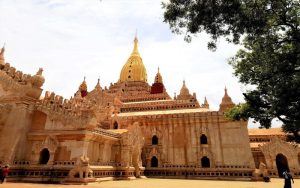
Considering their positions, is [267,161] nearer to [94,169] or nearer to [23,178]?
[94,169]

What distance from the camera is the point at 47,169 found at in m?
19.3

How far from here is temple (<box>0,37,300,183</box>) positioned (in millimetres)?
19703

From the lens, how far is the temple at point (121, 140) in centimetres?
1970

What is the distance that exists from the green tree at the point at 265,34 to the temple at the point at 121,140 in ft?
38.2

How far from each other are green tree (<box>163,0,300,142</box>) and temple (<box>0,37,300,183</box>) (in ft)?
38.2

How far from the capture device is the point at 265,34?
1280cm

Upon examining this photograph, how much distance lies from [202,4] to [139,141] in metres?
19.6

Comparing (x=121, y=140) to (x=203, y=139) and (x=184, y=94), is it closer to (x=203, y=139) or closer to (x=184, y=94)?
(x=203, y=139)

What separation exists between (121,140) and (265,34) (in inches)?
681

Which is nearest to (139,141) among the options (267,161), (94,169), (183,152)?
(183,152)

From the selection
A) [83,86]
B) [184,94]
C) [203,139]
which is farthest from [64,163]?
[83,86]

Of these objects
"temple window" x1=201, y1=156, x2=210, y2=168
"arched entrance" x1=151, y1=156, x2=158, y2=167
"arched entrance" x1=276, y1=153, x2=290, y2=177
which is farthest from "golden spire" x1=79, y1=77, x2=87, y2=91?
"arched entrance" x1=276, y1=153, x2=290, y2=177

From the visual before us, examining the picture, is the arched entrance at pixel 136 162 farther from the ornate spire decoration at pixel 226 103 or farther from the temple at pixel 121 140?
the ornate spire decoration at pixel 226 103

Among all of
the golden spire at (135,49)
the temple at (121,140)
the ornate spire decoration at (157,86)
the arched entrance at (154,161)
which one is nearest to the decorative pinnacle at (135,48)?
the golden spire at (135,49)
